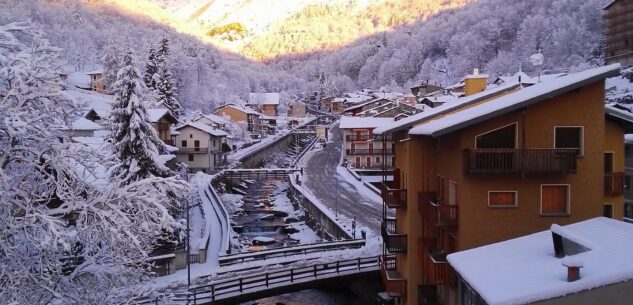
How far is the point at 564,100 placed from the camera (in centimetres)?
1758

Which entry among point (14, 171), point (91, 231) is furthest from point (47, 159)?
point (91, 231)

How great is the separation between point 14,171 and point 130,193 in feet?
5.95

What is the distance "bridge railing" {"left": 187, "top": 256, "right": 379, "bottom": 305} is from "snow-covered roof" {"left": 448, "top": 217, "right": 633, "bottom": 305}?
545 inches

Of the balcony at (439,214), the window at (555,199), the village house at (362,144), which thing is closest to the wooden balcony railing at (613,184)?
the window at (555,199)

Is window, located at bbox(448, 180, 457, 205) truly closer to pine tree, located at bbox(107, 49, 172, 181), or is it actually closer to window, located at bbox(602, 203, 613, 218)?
window, located at bbox(602, 203, 613, 218)

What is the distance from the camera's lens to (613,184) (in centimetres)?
1891

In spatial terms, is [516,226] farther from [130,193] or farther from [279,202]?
[279,202]

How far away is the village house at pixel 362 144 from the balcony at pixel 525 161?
5140 cm

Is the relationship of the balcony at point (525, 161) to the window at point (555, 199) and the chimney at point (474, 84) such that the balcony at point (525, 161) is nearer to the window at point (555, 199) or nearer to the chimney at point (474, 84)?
the window at point (555, 199)

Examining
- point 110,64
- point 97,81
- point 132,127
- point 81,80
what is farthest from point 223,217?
point 81,80

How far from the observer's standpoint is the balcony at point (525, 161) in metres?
16.8

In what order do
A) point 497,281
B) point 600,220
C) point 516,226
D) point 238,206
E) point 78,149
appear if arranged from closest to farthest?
1. point 78,149
2. point 497,281
3. point 600,220
4. point 516,226
5. point 238,206

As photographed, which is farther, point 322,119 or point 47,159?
point 322,119

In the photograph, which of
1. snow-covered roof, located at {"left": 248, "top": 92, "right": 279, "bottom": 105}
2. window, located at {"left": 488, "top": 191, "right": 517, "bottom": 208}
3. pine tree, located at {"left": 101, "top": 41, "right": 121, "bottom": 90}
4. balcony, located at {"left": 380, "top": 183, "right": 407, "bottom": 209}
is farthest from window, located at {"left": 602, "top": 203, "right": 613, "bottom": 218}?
snow-covered roof, located at {"left": 248, "top": 92, "right": 279, "bottom": 105}
